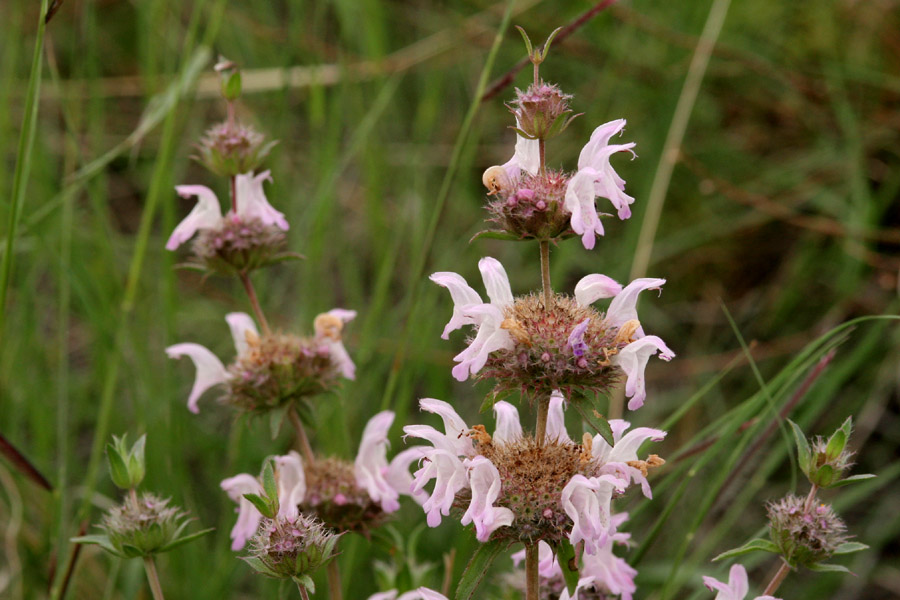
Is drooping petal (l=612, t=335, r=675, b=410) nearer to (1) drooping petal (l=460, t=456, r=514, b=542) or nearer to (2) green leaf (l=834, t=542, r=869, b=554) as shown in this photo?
(1) drooping petal (l=460, t=456, r=514, b=542)

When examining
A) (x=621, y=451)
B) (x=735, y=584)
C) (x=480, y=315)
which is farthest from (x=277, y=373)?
(x=735, y=584)

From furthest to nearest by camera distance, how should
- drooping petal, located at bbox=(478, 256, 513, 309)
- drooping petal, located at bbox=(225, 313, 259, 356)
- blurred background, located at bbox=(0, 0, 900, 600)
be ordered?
blurred background, located at bbox=(0, 0, 900, 600)
drooping petal, located at bbox=(225, 313, 259, 356)
drooping petal, located at bbox=(478, 256, 513, 309)

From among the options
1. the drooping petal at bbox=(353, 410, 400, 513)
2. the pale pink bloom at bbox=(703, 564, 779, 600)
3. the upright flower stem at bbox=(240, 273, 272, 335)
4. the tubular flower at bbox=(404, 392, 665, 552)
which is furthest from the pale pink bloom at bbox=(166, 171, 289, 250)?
the pale pink bloom at bbox=(703, 564, 779, 600)

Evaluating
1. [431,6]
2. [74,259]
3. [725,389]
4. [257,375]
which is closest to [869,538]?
[725,389]

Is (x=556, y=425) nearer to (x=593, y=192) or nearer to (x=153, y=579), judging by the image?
(x=593, y=192)

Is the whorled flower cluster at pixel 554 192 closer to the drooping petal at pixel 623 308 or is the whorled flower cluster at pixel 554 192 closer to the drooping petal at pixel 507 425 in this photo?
the drooping petal at pixel 623 308

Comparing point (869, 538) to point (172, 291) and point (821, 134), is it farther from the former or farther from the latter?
point (172, 291)
